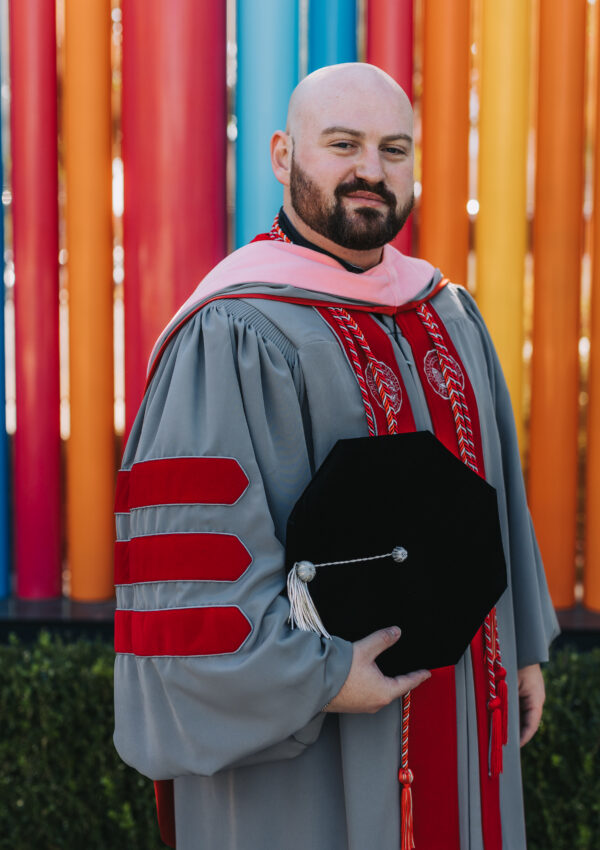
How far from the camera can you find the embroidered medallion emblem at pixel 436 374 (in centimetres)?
184

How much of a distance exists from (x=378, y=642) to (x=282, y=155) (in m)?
0.96

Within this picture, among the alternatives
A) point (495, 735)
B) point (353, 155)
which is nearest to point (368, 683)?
point (495, 735)

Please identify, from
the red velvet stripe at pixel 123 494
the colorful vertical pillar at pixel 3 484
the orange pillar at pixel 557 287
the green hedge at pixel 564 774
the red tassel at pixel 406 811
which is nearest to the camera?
the red tassel at pixel 406 811

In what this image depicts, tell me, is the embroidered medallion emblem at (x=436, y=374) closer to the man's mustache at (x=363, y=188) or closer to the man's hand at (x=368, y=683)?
the man's mustache at (x=363, y=188)

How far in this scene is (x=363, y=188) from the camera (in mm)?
1756

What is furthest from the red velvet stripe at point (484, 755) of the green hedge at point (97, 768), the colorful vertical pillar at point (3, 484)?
the colorful vertical pillar at point (3, 484)

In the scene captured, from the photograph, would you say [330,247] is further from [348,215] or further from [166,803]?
[166,803]

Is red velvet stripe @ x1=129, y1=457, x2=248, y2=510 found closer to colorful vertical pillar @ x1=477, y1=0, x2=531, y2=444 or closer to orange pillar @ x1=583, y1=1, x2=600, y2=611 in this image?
colorful vertical pillar @ x1=477, y1=0, x2=531, y2=444

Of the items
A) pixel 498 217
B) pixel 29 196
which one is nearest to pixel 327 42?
pixel 498 217

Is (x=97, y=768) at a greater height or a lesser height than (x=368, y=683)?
lesser

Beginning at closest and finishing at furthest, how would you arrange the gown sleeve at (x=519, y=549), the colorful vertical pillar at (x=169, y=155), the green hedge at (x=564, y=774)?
the gown sleeve at (x=519, y=549) < the green hedge at (x=564, y=774) < the colorful vertical pillar at (x=169, y=155)

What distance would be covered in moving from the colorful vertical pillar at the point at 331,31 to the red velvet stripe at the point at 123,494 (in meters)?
2.08

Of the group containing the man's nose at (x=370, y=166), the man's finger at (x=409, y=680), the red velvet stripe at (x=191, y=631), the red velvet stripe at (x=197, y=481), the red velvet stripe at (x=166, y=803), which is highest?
the man's nose at (x=370, y=166)

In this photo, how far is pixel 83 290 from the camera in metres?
3.52
